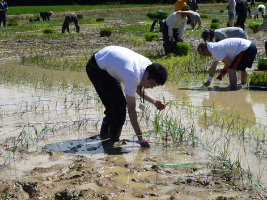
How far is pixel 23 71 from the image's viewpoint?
30.7ft

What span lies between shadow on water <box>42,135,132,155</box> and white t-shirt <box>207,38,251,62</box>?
2.75 metres

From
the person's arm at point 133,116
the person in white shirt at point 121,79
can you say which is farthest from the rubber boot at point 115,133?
the person's arm at point 133,116

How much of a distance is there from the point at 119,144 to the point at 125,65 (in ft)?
3.55

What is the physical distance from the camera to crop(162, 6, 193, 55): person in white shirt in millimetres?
9844

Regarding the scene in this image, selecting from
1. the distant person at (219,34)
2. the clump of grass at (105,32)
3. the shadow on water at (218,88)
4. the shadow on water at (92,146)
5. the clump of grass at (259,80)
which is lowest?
the shadow on water at (92,146)

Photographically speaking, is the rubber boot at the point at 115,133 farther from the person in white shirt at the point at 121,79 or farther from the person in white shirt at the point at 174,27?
the person in white shirt at the point at 174,27

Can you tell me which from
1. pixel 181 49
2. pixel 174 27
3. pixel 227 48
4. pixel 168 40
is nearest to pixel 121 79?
pixel 227 48

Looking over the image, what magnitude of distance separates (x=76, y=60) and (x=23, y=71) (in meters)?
1.99

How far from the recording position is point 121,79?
4023 millimetres

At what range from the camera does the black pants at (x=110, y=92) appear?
4.28 m

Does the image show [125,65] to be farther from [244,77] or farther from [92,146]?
[244,77]

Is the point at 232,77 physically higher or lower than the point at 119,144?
higher

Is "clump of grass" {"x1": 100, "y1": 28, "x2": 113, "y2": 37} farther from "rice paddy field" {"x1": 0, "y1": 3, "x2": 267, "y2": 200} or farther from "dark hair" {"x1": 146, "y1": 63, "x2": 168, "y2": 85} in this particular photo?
"dark hair" {"x1": 146, "y1": 63, "x2": 168, "y2": 85}

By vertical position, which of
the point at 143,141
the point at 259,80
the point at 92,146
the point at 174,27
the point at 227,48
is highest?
the point at 174,27
